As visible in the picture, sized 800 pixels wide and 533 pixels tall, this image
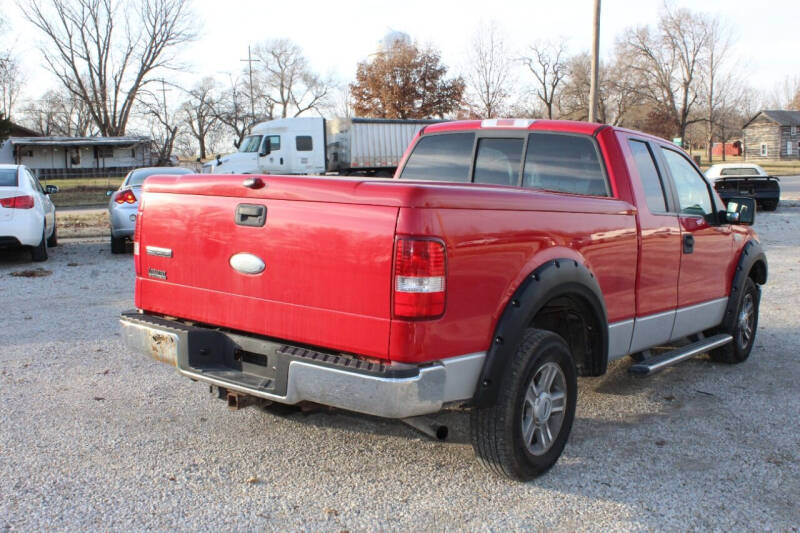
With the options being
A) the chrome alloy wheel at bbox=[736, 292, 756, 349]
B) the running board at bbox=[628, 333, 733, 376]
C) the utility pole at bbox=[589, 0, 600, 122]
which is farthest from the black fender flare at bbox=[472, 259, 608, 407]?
the utility pole at bbox=[589, 0, 600, 122]

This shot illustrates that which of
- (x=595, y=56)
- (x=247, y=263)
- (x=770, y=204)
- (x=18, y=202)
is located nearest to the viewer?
(x=247, y=263)

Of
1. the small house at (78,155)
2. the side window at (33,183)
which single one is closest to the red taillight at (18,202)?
the side window at (33,183)

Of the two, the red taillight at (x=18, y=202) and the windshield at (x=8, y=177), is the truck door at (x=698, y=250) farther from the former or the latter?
the windshield at (x=8, y=177)

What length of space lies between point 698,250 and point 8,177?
34.3 feet

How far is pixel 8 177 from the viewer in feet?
38.0

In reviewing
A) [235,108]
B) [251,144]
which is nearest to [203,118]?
[235,108]

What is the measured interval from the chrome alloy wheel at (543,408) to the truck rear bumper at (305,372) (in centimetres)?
50

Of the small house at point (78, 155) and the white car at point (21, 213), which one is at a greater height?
the small house at point (78, 155)

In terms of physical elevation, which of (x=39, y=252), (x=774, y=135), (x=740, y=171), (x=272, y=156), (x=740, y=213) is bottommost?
(x=39, y=252)

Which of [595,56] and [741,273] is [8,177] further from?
[595,56]

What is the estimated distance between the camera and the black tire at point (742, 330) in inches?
239

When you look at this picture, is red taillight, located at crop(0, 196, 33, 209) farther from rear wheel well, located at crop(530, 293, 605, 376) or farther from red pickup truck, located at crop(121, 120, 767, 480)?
rear wheel well, located at crop(530, 293, 605, 376)

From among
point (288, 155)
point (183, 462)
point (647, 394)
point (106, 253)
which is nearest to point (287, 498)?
point (183, 462)

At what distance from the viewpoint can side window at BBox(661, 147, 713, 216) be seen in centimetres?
540
